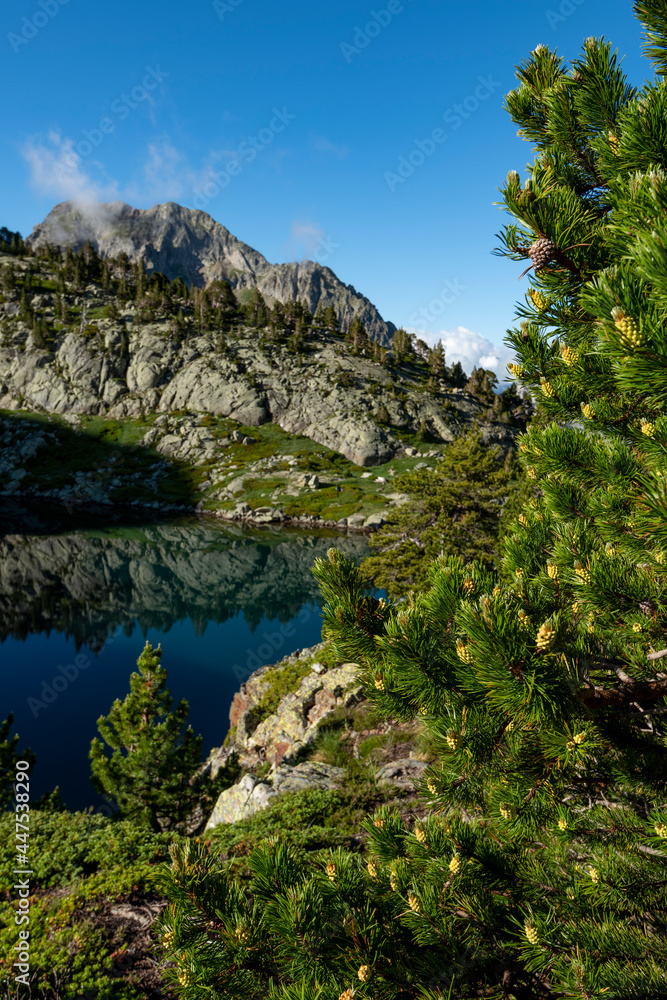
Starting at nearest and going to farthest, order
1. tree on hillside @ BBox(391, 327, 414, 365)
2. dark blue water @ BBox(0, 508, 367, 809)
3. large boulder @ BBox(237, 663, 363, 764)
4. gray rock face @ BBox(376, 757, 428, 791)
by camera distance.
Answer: gray rock face @ BBox(376, 757, 428, 791) → large boulder @ BBox(237, 663, 363, 764) → dark blue water @ BBox(0, 508, 367, 809) → tree on hillside @ BBox(391, 327, 414, 365)

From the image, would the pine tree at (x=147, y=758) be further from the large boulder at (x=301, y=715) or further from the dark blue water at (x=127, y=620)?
the dark blue water at (x=127, y=620)

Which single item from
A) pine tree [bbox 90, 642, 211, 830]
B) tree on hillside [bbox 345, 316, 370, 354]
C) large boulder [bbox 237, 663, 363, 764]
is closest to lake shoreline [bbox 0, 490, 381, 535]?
large boulder [bbox 237, 663, 363, 764]

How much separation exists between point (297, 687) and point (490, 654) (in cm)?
1947

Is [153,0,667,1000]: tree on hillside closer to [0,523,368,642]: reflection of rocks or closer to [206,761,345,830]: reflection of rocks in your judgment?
[206,761,345,830]: reflection of rocks

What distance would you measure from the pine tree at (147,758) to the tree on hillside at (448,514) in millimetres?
14148

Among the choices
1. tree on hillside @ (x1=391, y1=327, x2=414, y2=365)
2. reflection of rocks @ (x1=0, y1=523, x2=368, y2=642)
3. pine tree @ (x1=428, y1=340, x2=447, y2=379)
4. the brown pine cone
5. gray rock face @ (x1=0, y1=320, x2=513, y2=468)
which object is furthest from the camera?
tree on hillside @ (x1=391, y1=327, x2=414, y2=365)

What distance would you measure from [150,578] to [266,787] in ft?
156

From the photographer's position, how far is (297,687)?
795 inches

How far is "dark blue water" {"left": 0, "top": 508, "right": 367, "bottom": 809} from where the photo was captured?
26469mm

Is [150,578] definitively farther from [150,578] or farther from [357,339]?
[357,339]

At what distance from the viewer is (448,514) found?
Result: 1092 inches

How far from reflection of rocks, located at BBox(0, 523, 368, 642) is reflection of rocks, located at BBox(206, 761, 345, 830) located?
2266cm

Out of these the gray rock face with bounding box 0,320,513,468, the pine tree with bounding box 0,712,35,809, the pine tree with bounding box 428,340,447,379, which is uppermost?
the pine tree with bounding box 428,340,447,379

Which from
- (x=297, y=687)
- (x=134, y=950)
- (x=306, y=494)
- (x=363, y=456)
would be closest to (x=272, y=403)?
(x=363, y=456)
